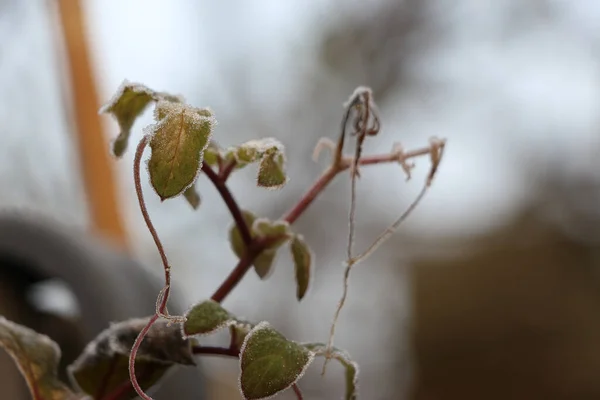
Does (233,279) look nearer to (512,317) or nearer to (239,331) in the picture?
(239,331)

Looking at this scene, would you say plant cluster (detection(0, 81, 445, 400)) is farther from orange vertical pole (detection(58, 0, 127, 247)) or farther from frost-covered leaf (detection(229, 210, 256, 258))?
orange vertical pole (detection(58, 0, 127, 247))

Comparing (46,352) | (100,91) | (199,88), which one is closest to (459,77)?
(199,88)

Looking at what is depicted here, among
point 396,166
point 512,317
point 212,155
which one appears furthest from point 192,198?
point 512,317

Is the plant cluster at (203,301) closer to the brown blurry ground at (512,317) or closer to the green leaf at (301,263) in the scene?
the green leaf at (301,263)

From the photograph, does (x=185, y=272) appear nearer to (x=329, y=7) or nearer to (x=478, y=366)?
(x=478, y=366)

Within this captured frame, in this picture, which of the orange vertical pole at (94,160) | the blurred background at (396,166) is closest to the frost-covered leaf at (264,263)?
the orange vertical pole at (94,160)

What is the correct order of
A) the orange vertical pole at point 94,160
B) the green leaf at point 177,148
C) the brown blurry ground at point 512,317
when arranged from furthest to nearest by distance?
the brown blurry ground at point 512,317 → the orange vertical pole at point 94,160 → the green leaf at point 177,148

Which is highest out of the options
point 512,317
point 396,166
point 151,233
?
point 151,233

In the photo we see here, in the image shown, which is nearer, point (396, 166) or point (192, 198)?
point (192, 198)
